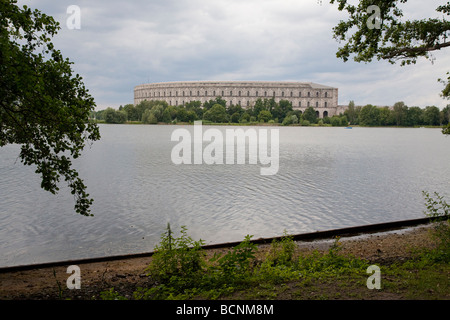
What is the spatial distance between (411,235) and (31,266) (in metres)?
8.89

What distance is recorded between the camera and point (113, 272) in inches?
276

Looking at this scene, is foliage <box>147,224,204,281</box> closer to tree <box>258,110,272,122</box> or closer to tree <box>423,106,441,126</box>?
tree <box>258,110,272,122</box>

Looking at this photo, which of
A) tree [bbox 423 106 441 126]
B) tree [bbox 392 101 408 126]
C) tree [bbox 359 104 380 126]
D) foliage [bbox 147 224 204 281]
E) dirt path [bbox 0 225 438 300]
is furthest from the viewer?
tree [bbox 359 104 380 126]

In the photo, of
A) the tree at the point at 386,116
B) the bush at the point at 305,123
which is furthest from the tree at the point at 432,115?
the bush at the point at 305,123

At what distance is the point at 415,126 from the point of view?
123188mm

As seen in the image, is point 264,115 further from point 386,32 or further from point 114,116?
point 386,32

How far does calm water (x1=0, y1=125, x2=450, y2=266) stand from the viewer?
9.64m

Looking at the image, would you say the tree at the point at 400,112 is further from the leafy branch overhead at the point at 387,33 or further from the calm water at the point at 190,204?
the leafy branch overhead at the point at 387,33

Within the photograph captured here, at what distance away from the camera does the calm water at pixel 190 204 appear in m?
9.64

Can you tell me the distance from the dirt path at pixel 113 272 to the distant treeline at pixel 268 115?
103 m

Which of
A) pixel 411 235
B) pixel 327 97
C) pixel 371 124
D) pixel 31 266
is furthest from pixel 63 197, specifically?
pixel 327 97

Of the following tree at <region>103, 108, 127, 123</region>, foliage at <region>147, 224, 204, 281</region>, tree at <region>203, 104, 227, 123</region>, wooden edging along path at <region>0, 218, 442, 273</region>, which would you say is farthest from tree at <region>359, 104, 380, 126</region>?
foliage at <region>147, 224, 204, 281</region>

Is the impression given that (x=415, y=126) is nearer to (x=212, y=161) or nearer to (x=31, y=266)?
(x=212, y=161)

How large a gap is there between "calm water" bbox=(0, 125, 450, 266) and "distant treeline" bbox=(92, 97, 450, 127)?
90.3 meters
